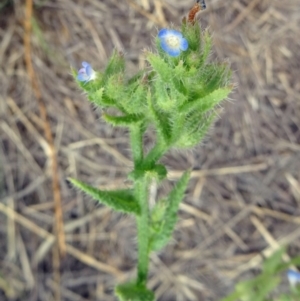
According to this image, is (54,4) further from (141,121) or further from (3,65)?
(141,121)

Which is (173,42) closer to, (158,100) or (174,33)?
(174,33)

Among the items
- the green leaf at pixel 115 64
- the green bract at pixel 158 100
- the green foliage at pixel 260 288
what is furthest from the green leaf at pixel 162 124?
the green foliage at pixel 260 288

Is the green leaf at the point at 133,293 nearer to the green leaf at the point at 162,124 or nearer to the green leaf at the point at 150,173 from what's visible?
the green leaf at the point at 150,173

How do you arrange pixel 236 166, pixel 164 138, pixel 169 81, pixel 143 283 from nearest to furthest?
pixel 169 81
pixel 164 138
pixel 143 283
pixel 236 166

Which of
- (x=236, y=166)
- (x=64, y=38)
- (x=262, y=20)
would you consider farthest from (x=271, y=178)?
(x=64, y=38)

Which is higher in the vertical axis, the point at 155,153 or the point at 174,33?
the point at 174,33

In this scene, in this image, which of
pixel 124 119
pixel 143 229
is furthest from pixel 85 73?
pixel 143 229
